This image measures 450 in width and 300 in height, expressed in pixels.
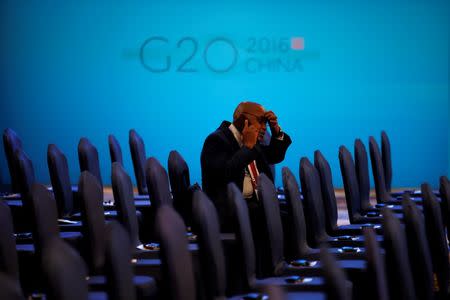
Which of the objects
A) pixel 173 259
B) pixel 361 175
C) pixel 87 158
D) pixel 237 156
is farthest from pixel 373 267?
pixel 87 158

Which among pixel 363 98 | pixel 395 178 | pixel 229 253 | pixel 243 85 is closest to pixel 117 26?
pixel 243 85

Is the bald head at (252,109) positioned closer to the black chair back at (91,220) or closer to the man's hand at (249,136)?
the man's hand at (249,136)

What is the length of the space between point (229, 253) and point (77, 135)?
18.1 feet

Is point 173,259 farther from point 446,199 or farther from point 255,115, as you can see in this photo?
point 255,115

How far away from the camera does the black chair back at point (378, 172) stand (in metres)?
6.11

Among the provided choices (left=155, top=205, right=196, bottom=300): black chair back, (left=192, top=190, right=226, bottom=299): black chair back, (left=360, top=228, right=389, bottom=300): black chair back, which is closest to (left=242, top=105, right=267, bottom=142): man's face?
(left=192, top=190, right=226, bottom=299): black chair back

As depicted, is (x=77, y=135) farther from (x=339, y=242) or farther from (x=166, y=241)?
(x=166, y=241)

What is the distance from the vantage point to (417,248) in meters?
3.26

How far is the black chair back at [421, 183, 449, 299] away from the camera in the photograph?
3658 mm

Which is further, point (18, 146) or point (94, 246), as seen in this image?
point (18, 146)

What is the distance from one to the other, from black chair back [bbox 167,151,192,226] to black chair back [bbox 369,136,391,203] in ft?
5.40

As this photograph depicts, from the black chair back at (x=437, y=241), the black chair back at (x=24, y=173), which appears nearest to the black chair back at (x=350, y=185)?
the black chair back at (x=437, y=241)

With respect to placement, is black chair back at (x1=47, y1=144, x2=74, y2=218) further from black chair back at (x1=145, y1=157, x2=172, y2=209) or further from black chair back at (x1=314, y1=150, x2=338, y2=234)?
black chair back at (x1=314, y1=150, x2=338, y2=234)

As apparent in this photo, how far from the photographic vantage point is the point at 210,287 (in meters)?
3.19
